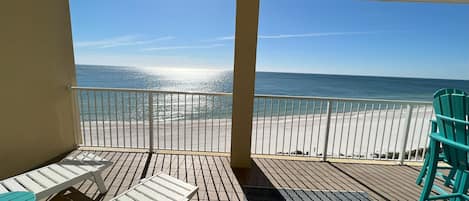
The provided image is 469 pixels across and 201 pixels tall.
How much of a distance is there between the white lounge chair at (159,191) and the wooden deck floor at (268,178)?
38 centimetres

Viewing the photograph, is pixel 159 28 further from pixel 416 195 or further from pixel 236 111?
pixel 416 195

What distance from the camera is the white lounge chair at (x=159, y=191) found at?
1646mm

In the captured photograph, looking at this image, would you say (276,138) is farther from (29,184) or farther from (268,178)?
(29,184)

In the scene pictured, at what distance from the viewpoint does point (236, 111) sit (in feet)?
8.77

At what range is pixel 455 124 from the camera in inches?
61.9

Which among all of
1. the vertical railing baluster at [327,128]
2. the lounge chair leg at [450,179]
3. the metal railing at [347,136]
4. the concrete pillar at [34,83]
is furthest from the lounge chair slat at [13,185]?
the lounge chair leg at [450,179]

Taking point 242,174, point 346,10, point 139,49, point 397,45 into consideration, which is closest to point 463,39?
point 397,45

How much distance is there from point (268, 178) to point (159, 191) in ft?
4.28

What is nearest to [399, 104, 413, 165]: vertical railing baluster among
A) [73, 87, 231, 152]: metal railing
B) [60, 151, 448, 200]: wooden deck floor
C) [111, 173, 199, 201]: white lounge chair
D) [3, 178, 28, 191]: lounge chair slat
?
[60, 151, 448, 200]: wooden deck floor

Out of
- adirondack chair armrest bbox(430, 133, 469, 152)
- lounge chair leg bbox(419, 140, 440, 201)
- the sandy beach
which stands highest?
adirondack chair armrest bbox(430, 133, 469, 152)

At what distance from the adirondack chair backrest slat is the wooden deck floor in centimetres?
83

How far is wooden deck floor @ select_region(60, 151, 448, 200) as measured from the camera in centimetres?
221

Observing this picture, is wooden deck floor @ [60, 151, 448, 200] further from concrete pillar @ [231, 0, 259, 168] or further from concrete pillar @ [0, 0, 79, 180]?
concrete pillar @ [0, 0, 79, 180]

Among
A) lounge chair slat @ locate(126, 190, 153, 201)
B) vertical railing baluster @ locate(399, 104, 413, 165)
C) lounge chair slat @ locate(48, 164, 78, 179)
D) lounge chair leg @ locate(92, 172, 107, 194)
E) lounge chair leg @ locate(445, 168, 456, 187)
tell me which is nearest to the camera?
lounge chair slat @ locate(126, 190, 153, 201)
